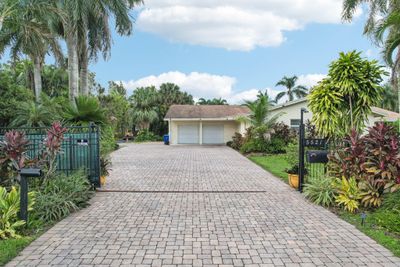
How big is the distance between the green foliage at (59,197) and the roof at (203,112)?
2198cm

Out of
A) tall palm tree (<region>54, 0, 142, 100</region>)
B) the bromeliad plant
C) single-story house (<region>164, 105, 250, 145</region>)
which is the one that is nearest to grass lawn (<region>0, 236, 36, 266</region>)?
the bromeliad plant

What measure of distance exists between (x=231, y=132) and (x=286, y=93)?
56.2ft

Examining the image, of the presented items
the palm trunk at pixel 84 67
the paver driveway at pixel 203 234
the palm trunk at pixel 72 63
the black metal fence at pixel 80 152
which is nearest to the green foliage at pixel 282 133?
the palm trunk at pixel 84 67

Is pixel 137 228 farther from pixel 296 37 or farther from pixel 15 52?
pixel 296 37

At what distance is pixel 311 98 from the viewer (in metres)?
8.52

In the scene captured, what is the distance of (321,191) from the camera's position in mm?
7250

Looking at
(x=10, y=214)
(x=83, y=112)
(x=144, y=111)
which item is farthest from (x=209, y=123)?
(x=10, y=214)

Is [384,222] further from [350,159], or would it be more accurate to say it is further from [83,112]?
[83,112]

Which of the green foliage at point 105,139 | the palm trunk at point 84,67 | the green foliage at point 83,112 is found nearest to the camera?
the green foliage at point 83,112

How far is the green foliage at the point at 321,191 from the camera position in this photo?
6925 millimetres

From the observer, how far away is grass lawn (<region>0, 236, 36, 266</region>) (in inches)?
164

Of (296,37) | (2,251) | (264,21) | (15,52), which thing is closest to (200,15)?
(264,21)

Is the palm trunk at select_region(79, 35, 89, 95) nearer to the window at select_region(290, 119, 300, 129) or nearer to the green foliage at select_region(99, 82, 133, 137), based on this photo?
the green foliage at select_region(99, 82, 133, 137)

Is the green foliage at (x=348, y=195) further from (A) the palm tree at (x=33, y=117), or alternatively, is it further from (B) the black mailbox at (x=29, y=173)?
(A) the palm tree at (x=33, y=117)
